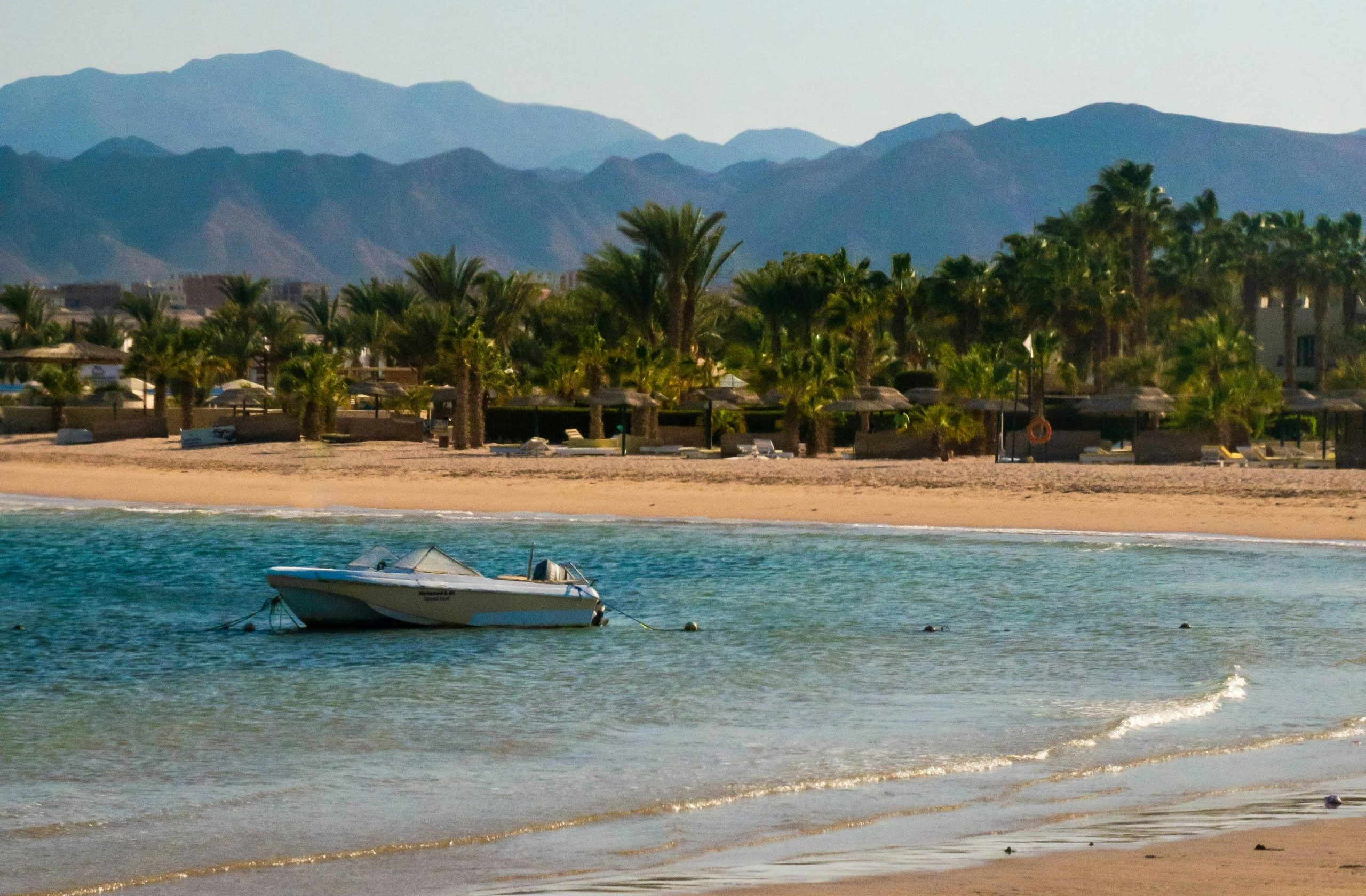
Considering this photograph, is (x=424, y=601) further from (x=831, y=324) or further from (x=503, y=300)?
(x=503, y=300)

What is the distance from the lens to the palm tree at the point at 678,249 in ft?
218

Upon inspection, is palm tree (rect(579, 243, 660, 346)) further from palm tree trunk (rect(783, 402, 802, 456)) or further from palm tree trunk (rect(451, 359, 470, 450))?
palm tree trunk (rect(783, 402, 802, 456))

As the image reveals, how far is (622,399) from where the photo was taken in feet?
170

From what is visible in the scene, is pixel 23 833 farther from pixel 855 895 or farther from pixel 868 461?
pixel 868 461

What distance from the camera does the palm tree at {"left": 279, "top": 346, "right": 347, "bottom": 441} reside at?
191 ft

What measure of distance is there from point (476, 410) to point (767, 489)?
55.9ft

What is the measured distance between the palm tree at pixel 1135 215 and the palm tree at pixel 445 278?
31.8m

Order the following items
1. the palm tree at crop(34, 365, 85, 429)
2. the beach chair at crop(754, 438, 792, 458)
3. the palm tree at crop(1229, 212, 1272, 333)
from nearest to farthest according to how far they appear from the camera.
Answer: the beach chair at crop(754, 438, 792, 458), the palm tree at crop(34, 365, 85, 429), the palm tree at crop(1229, 212, 1272, 333)

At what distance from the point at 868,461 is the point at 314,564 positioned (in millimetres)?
22582

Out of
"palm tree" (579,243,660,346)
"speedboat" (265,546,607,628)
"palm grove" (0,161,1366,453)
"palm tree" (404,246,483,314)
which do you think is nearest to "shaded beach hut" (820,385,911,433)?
"palm grove" (0,161,1366,453)

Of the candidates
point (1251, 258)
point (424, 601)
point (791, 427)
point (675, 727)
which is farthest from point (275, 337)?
point (675, 727)

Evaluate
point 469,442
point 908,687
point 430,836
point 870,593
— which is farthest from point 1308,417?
point 430,836

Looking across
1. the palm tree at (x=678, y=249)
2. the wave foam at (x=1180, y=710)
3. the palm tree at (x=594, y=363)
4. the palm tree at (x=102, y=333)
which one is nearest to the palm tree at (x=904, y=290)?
the palm tree at (x=678, y=249)

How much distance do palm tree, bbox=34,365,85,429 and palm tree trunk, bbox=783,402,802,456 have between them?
113ft
